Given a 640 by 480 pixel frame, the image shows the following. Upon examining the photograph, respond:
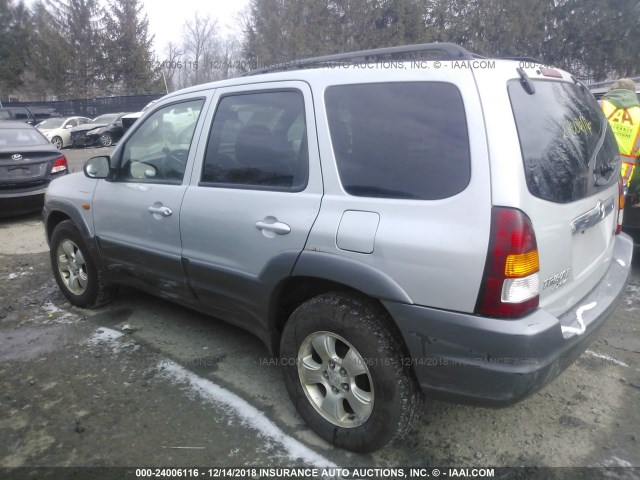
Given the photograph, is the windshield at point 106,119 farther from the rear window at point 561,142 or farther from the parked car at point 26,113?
the rear window at point 561,142

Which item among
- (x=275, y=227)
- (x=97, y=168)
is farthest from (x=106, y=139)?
(x=275, y=227)

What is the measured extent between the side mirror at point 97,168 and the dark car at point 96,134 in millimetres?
18953

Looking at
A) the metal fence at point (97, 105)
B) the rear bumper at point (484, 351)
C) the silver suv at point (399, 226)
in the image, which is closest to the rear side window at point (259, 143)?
the silver suv at point (399, 226)

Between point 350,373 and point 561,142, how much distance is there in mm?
1448

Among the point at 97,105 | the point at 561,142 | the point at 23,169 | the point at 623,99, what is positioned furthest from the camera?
the point at 97,105

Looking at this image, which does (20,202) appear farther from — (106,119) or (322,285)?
(106,119)

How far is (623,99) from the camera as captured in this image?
459 cm

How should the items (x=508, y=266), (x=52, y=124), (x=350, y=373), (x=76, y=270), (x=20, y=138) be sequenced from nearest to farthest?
1. (x=508, y=266)
2. (x=350, y=373)
3. (x=76, y=270)
4. (x=20, y=138)
5. (x=52, y=124)

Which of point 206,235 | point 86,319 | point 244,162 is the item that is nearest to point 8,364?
point 86,319

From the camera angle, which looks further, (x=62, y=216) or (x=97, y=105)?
(x=97, y=105)

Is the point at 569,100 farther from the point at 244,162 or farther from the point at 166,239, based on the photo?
the point at 166,239

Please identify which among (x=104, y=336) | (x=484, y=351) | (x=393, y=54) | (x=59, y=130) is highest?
(x=393, y=54)

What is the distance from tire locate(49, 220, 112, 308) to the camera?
13.4 ft

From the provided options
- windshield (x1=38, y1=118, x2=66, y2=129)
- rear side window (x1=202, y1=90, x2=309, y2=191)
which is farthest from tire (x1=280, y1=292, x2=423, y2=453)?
windshield (x1=38, y1=118, x2=66, y2=129)
